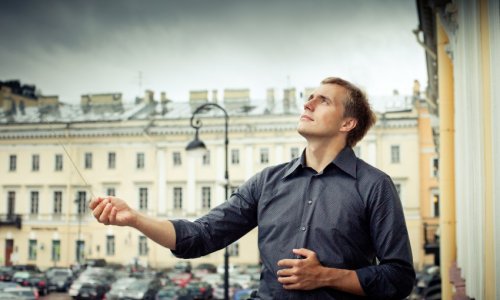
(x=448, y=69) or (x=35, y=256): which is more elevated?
(x=448, y=69)

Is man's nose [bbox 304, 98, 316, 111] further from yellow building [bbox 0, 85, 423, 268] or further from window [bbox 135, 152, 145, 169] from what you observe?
window [bbox 135, 152, 145, 169]

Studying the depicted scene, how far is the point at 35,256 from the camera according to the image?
37125 mm

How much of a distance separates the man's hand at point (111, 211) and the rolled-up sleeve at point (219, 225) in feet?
0.64

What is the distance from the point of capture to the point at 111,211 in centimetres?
179

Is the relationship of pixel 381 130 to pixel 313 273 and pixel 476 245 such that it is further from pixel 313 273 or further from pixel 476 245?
pixel 313 273

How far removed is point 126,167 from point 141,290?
1684 cm

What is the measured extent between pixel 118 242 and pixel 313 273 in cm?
3499

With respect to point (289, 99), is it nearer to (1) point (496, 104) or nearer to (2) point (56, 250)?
(2) point (56, 250)

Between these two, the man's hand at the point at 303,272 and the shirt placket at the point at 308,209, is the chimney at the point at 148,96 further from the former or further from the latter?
the man's hand at the point at 303,272

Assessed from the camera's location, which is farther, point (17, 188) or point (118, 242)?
point (17, 188)

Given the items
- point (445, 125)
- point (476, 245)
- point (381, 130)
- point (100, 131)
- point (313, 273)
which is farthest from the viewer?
point (100, 131)

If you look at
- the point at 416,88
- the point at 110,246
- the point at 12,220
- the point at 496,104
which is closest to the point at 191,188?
the point at 110,246

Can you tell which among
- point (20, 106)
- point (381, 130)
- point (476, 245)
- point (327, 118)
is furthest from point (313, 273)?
point (20, 106)

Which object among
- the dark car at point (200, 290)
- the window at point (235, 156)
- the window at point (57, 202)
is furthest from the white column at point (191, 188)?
the dark car at point (200, 290)
